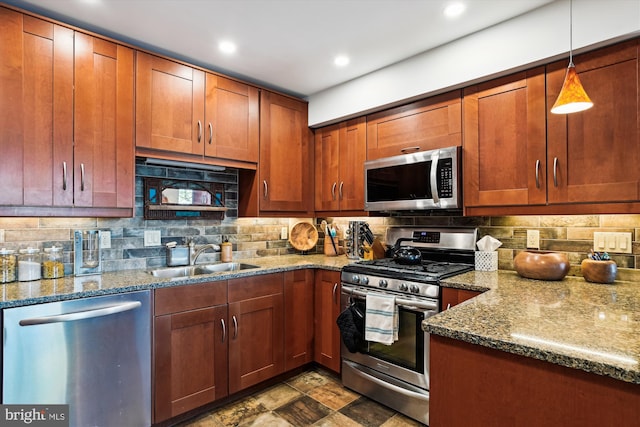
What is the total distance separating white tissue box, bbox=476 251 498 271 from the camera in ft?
7.43

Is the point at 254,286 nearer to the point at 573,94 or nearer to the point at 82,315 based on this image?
the point at 82,315

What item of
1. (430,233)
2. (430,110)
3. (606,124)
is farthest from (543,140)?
(430,233)

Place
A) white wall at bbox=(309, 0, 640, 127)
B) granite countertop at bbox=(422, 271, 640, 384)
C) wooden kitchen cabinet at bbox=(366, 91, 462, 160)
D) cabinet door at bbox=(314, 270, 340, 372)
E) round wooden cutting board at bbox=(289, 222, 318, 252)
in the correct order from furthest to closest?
round wooden cutting board at bbox=(289, 222, 318, 252)
cabinet door at bbox=(314, 270, 340, 372)
wooden kitchen cabinet at bbox=(366, 91, 462, 160)
white wall at bbox=(309, 0, 640, 127)
granite countertop at bbox=(422, 271, 640, 384)

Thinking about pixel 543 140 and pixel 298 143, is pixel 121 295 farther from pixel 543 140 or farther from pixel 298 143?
pixel 543 140

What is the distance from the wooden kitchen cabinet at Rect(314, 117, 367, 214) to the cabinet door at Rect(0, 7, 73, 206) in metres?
1.89

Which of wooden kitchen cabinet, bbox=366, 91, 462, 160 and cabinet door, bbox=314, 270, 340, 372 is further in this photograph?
cabinet door, bbox=314, 270, 340, 372

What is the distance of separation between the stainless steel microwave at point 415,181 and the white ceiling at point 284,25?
2.43ft

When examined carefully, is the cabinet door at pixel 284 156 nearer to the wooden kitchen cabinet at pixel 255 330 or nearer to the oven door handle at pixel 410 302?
the wooden kitchen cabinet at pixel 255 330

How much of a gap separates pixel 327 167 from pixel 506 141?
150 cm

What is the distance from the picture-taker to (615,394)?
838mm

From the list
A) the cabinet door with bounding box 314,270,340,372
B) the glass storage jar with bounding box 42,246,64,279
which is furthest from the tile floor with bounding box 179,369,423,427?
the glass storage jar with bounding box 42,246,64,279

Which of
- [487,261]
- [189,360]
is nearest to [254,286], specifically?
[189,360]

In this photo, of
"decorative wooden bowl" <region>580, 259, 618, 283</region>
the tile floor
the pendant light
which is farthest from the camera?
the tile floor

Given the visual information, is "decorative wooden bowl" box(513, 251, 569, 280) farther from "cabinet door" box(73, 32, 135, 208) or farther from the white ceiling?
"cabinet door" box(73, 32, 135, 208)
